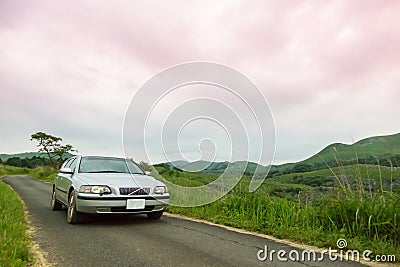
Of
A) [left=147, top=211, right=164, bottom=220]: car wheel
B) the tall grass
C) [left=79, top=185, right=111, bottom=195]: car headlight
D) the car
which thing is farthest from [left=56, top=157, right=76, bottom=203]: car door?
the tall grass

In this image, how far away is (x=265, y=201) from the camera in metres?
6.70

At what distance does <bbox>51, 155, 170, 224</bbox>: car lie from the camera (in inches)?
239

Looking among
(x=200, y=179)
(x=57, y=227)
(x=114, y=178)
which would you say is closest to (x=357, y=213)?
(x=114, y=178)

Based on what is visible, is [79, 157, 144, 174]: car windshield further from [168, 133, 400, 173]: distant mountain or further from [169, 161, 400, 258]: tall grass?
[168, 133, 400, 173]: distant mountain

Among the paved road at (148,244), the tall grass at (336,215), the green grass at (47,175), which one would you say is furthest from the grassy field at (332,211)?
the green grass at (47,175)

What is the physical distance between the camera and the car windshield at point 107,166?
7.38 m

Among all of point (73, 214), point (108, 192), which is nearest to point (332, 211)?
point (108, 192)

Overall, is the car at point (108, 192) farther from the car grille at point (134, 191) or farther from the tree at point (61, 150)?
the tree at point (61, 150)

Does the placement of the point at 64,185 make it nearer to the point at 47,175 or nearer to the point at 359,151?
the point at 359,151

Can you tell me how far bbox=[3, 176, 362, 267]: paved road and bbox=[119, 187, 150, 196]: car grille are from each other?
0.62 metres

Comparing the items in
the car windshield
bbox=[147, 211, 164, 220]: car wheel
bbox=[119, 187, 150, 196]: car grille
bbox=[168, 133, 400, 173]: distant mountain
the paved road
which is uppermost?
bbox=[168, 133, 400, 173]: distant mountain

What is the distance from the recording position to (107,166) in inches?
298

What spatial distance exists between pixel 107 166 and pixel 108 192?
1.54m
